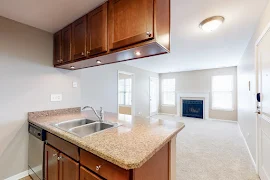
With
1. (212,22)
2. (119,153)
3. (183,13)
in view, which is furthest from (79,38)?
(212,22)

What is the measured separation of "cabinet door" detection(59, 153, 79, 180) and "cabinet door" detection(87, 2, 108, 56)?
119 centimetres

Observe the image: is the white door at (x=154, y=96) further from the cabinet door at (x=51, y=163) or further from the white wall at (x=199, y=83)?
the cabinet door at (x=51, y=163)

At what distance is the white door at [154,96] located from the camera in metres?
6.80

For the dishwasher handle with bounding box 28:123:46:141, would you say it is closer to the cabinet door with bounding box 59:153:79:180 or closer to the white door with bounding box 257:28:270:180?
the cabinet door with bounding box 59:153:79:180

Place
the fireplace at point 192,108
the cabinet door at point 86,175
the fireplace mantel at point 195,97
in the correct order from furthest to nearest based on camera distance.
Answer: the fireplace at point 192,108, the fireplace mantel at point 195,97, the cabinet door at point 86,175

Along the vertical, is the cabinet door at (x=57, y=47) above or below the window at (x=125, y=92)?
above

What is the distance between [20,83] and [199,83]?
6.46 meters

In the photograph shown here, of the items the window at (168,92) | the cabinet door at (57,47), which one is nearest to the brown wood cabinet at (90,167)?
the cabinet door at (57,47)

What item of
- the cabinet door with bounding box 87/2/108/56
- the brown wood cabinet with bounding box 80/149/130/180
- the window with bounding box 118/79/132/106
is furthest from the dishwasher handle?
the window with bounding box 118/79/132/106

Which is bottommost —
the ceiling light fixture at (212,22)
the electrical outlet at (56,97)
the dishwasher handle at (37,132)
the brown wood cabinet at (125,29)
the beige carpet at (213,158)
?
the beige carpet at (213,158)

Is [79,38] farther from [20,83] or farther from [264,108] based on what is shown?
[264,108]

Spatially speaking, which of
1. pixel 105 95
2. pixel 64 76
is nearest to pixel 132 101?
pixel 105 95

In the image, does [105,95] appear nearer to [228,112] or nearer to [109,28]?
[109,28]

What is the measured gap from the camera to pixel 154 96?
713 cm
